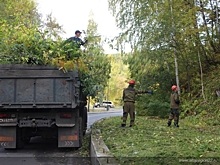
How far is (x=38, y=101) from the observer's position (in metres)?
7.67

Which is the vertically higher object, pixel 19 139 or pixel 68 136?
pixel 68 136

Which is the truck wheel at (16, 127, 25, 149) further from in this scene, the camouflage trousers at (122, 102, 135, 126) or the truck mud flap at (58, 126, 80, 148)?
the camouflage trousers at (122, 102, 135, 126)

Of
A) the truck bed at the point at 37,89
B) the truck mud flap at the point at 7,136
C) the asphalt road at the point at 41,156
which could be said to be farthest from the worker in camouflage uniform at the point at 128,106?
the truck mud flap at the point at 7,136

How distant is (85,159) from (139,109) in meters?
13.0

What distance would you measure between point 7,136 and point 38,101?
1377 mm

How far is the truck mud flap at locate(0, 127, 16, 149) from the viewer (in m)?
7.98

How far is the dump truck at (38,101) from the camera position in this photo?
7641 millimetres

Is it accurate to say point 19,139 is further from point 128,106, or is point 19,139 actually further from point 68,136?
point 128,106

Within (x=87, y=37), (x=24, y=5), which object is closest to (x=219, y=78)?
(x=87, y=37)

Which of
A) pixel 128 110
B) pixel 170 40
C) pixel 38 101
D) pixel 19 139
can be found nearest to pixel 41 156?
pixel 19 139

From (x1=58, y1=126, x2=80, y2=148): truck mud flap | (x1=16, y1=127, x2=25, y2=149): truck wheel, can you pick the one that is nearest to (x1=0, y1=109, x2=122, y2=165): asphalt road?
(x1=16, y1=127, x2=25, y2=149): truck wheel

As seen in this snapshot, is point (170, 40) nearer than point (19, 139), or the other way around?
point (19, 139)

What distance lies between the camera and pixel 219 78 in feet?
51.9

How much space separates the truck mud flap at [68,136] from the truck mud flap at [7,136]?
1253 mm
